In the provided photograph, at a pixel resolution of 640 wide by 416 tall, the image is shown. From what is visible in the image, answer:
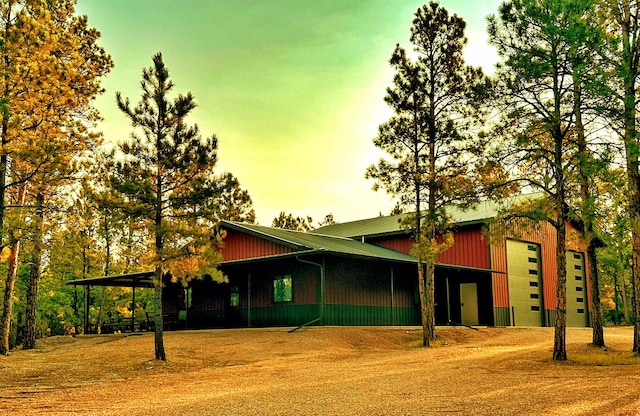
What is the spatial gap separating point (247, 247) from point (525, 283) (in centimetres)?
1375

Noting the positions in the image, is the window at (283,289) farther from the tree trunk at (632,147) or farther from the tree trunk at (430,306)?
the tree trunk at (632,147)

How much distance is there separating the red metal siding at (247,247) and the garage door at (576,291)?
16.7m

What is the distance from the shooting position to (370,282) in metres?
25.0

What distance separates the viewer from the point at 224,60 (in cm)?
1969

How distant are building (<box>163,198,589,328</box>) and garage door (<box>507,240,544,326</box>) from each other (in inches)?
1.9

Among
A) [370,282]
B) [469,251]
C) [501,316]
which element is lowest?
[501,316]

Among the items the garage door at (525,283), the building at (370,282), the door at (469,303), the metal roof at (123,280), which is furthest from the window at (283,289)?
the garage door at (525,283)

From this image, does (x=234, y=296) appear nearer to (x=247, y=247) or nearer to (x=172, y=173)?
(x=247, y=247)

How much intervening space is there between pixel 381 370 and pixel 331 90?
10.2 meters

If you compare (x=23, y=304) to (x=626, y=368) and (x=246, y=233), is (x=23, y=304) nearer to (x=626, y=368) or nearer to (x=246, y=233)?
(x=246, y=233)

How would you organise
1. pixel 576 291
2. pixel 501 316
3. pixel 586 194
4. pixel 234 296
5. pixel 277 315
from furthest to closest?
pixel 576 291, pixel 501 316, pixel 234 296, pixel 277 315, pixel 586 194

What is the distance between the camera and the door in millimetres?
29547

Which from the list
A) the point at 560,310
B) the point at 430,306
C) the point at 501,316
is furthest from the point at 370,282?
the point at 560,310

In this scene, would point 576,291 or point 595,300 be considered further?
point 576,291
